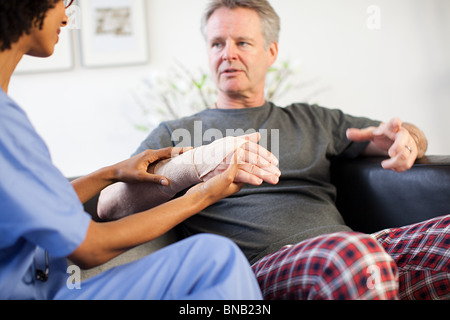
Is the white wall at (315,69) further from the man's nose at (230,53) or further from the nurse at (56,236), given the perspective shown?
the nurse at (56,236)

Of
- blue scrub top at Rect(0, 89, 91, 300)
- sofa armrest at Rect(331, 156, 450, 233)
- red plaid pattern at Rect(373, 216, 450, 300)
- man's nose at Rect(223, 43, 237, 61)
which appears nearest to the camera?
blue scrub top at Rect(0, 89, 91, 300)

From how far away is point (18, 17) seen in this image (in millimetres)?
678

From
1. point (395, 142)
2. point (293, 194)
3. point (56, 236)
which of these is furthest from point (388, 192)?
point (56, 236)

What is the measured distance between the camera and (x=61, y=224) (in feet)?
2.01

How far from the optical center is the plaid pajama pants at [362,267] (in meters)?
0.70

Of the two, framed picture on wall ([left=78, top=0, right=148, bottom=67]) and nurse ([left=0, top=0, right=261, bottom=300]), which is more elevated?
framed picture on wall ([left=78, top=0, right=148, bottom=67])

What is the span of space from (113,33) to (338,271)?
2214mm

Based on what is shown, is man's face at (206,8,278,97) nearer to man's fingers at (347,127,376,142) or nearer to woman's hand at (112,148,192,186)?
man's fingers at (347,127,376,142)

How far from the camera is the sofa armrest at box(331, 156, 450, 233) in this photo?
116cm

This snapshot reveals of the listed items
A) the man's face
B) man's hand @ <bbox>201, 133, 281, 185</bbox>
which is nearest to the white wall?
the man's face

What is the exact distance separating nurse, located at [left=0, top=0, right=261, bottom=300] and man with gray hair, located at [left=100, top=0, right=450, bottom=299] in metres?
0.14

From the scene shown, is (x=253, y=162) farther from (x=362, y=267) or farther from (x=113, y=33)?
(x=113, y=33)

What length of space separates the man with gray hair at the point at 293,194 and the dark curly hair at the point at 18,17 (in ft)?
1.41

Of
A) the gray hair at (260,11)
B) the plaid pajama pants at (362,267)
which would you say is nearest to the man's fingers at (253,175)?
the plaid pajama pants at (362,267)
